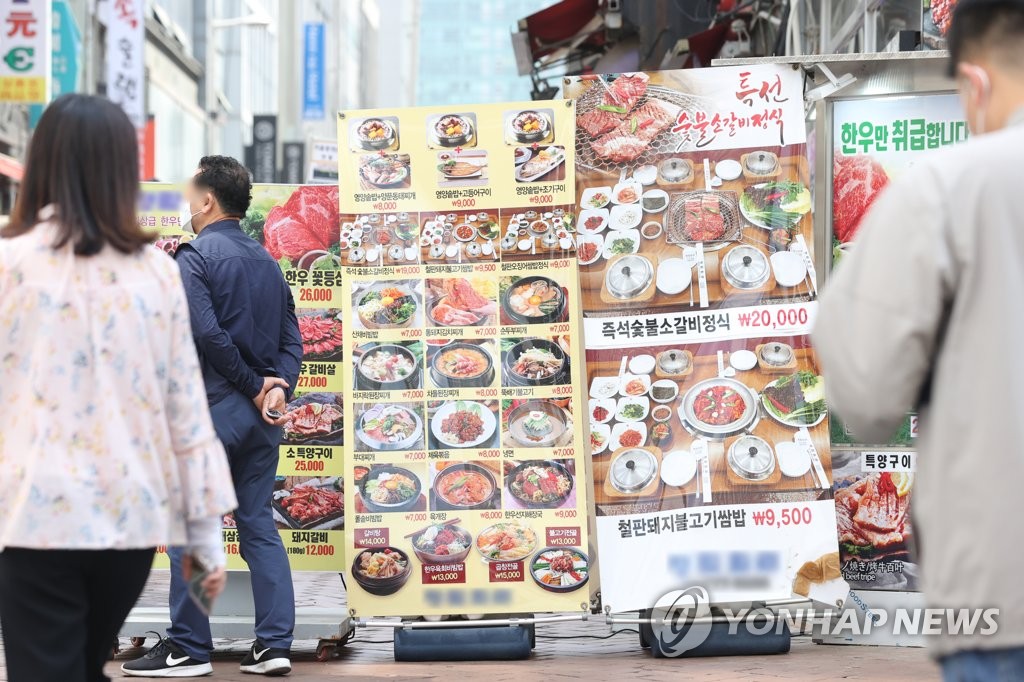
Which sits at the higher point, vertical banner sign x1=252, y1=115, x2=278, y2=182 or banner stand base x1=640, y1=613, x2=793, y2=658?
vertical banner sign x1=252, y1=115, x2=278, y2=182

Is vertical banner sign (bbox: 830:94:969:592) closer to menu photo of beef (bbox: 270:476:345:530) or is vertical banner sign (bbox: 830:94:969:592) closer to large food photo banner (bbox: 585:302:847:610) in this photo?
large food photo banner (bbox: 585:302:847:610)

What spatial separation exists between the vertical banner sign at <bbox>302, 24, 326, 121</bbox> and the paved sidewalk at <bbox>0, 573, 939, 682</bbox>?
29933 mm

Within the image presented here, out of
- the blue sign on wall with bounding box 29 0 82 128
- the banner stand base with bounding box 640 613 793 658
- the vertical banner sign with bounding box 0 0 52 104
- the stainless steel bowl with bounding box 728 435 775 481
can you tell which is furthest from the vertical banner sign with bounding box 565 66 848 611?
the blue sign on wall with bounding box 29 0 82 128

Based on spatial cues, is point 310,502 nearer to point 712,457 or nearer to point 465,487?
point 465,487

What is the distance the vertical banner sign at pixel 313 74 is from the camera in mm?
35156

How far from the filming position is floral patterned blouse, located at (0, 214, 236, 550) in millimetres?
2744

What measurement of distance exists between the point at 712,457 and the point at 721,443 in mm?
75

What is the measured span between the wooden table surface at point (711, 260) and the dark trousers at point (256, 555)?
5.18ft

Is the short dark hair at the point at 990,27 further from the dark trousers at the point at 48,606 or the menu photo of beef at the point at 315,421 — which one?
the menu photo of beef at the point at 315,421

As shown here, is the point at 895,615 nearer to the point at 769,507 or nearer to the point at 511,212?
the point at 769,507

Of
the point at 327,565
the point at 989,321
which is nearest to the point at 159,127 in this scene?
the point at 327,565

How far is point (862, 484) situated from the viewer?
6.30 m

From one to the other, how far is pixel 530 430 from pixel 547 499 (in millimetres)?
318

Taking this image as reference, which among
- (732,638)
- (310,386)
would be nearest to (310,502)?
(310,386)
